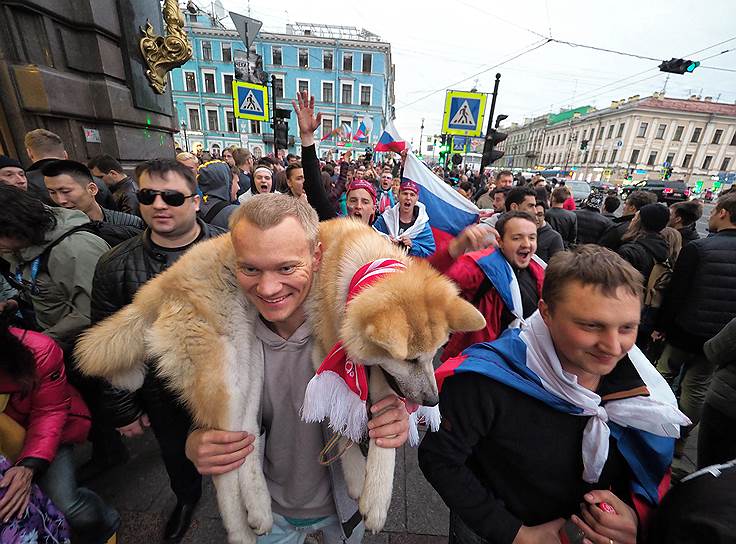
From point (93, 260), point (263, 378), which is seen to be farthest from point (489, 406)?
point (93, 260)

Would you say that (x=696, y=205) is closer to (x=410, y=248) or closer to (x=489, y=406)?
(x=410, y=248)

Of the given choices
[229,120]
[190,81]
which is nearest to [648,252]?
[229,120]

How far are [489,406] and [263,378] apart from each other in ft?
3.39

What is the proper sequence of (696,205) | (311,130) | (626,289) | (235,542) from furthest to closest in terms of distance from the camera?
(696,205)
(311,130)
(235,542)
(626,289)

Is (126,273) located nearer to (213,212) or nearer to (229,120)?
(213,212)

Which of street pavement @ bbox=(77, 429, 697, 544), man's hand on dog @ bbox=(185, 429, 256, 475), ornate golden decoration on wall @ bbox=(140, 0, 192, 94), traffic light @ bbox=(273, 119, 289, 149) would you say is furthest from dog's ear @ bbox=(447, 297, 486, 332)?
traffic light @ bbox=(273, 119, 289, 149)

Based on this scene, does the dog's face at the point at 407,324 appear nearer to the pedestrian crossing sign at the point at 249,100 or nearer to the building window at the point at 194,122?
the pedestrian crossing sign at the point at 249,100

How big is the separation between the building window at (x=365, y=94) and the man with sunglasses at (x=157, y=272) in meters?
43.7

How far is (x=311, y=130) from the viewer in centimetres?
295

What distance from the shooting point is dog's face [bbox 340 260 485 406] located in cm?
102

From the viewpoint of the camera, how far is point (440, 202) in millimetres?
4199

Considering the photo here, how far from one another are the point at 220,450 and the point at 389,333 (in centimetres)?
90

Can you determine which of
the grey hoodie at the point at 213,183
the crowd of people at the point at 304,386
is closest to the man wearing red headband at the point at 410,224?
the crowd of people at the point at 304,386

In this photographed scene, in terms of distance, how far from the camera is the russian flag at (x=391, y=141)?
4.64 meters
